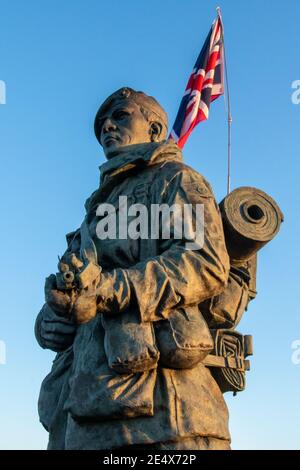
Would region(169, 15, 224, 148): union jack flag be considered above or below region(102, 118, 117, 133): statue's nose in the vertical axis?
above

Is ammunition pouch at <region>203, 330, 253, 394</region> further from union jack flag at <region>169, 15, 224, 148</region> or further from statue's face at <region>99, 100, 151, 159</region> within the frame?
union jack flag at <region>169, 15, 224, 148</region>

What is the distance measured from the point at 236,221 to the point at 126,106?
5.11 feet

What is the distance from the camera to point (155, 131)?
23.3 ft

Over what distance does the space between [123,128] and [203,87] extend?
6071 mm

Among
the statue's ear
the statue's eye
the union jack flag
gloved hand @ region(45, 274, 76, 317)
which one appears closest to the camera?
gloved hand @ region(45, 274, 76, 317)

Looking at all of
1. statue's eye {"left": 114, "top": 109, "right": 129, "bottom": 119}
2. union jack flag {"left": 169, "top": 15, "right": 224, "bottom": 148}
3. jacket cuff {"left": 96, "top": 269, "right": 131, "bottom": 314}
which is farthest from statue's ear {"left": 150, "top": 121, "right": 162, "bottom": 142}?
union jack flag {"left": 169, "top": 15, "right": 224, "bottom": 148}

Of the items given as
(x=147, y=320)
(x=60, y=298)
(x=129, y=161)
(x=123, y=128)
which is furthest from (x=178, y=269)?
(x=123, y=128)

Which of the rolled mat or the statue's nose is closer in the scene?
the rolled mat

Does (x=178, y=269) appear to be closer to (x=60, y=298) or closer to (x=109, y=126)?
(x=60, y=298)

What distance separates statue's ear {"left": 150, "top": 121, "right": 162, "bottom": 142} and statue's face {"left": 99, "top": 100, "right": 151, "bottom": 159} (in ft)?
0.19

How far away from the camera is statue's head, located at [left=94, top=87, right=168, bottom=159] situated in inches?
270

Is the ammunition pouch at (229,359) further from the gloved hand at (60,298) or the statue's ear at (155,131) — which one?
the statue's ear at (155,131)

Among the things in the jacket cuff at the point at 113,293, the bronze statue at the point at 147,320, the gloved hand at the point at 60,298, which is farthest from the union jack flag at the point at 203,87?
the gloved hand at the point at 60,298
